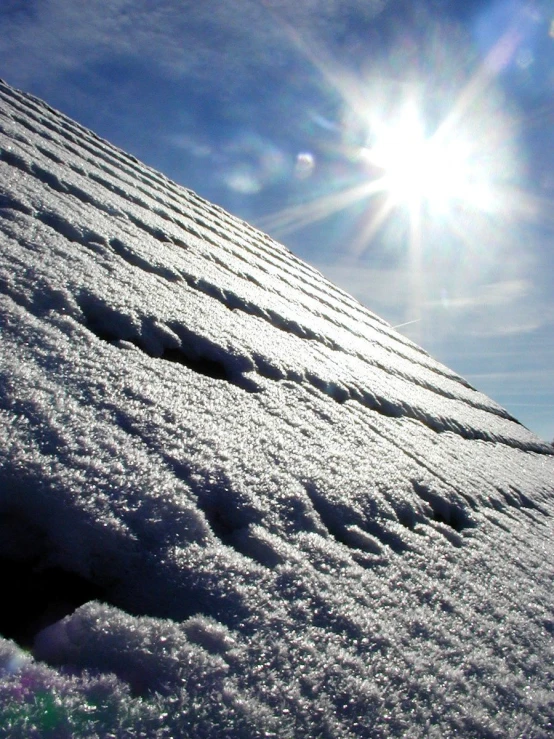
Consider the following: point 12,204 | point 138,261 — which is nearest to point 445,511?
point 138,261

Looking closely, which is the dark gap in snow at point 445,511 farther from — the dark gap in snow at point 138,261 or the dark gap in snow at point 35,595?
the dark gap in snow at point 138,261

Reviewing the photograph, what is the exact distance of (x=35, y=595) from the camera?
0.91m

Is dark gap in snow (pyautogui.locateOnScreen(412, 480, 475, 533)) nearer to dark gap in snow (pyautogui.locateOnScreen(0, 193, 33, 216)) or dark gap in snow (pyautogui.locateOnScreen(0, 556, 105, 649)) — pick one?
dark gap in snow (pyautogui.locateOnScreen(0, 556, 105, 649))

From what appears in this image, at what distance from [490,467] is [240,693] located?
256 centimetres

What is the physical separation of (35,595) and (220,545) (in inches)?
13.7

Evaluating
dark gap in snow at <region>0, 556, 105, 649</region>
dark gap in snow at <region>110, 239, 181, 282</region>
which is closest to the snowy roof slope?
dark gap in snow at <region>0, 556, 105, 649</region>

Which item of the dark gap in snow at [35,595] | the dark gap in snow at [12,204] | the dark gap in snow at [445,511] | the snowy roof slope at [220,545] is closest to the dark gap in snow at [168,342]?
the snowy roof slope at [220,545]

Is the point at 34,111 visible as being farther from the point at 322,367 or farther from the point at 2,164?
the point at 322,367

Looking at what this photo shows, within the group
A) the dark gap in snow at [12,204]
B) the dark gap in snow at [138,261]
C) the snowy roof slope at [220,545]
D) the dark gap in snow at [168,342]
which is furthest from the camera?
the dark gap in snow at [138,261]

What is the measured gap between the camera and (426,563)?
146cm

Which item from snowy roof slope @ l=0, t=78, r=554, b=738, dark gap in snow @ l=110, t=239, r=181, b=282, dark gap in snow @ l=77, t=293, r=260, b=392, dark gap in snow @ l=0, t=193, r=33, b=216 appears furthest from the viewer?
dark gap in snow @ l=110, t=239, r=181, b=282

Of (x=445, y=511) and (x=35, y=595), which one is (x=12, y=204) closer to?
(x=35, y=595)

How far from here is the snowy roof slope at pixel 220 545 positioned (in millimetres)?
792

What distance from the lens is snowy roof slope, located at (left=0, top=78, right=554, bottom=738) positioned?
792mm
